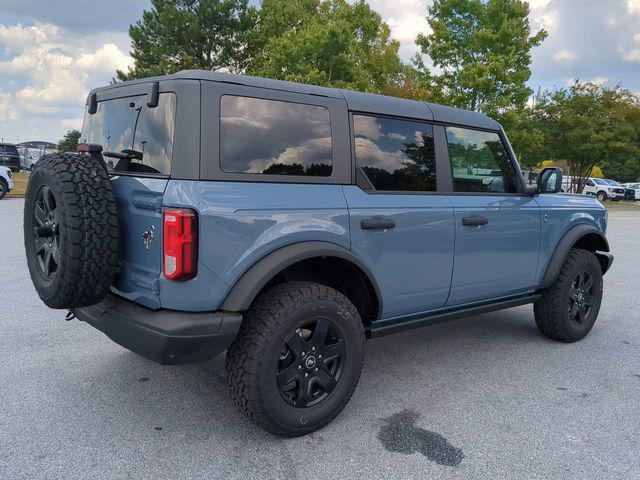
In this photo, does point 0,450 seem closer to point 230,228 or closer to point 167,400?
point 167,400

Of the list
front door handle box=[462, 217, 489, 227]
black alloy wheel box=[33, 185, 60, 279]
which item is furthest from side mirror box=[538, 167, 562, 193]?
black alloy wheel box=[33, 185, 60, 279]

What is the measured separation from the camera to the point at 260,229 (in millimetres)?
2645

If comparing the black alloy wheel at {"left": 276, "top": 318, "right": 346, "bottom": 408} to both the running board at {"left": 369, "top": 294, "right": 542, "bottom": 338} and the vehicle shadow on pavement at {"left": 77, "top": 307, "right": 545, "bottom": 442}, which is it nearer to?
the vehicle shadow on pavement at {"left": 77, "top": 307, "right": 545, "bottom": 442}

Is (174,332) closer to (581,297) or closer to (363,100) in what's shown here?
(363,100)

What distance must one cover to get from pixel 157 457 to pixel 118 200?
134 cm

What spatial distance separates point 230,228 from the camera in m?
2.55

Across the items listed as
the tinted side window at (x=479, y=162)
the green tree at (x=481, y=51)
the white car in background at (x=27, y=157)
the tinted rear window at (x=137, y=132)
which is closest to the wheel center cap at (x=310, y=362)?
the tinted rear window at (x=137, y=132)

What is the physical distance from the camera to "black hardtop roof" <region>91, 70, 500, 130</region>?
107 inches

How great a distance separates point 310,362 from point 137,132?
1592mm

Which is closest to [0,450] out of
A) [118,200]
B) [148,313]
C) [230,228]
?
[148,313]

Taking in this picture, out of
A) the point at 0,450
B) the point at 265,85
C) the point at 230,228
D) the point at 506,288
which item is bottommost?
the point at 0,450

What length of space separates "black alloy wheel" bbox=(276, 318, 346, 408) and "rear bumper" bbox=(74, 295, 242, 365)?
38 centimetres

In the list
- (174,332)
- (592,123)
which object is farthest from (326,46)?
(174,332)

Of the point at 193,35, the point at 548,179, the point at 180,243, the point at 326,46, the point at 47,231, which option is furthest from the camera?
the point at 193,35
